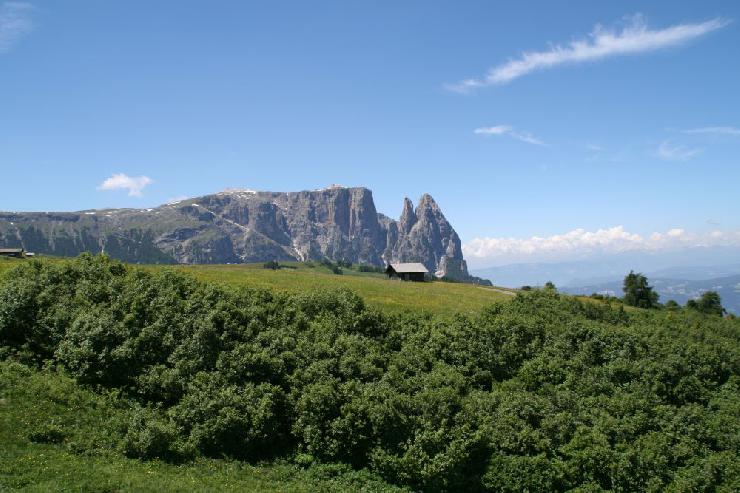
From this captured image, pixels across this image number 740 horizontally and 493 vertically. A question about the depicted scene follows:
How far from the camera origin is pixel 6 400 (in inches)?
898

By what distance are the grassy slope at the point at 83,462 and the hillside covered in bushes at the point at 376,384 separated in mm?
645

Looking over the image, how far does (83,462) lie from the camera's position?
19.5 meters

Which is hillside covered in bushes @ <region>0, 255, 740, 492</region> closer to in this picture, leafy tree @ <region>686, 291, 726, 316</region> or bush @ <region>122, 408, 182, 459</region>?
bush @ <region>122, 408, 182, 459</region>

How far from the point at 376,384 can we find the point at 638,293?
76.4 metres

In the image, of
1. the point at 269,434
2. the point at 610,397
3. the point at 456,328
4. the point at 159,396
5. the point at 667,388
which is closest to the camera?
the point at 269,434

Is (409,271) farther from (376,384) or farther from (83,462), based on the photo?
(83,462)

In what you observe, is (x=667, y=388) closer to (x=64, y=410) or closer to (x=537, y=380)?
(x=537, y=380)

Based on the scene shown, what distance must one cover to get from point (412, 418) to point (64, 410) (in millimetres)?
17678

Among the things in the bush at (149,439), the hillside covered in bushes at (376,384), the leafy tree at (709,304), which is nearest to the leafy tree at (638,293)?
the leafy tree at (709,304)

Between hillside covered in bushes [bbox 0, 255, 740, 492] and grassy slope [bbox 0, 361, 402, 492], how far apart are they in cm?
65

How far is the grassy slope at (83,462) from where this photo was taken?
18.2 m

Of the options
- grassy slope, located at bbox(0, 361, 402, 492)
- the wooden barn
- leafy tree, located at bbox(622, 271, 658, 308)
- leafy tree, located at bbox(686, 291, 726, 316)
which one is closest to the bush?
grassy slope, located at bbox(0, 361, 402, 492)

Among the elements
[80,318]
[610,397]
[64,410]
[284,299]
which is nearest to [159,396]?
[64,410]

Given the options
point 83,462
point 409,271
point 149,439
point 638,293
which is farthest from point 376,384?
point 638,293
